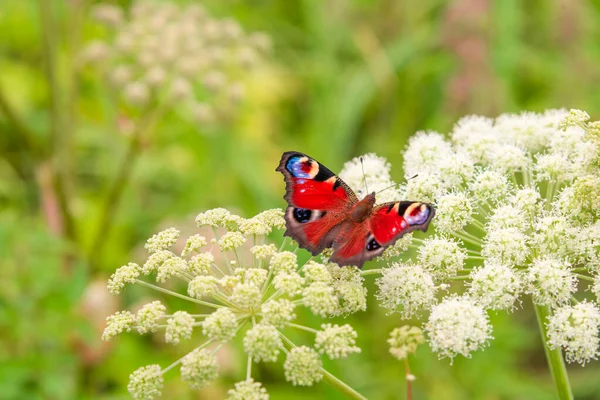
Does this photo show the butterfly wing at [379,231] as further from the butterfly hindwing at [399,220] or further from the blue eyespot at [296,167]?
the blue eyespot at [296,167]

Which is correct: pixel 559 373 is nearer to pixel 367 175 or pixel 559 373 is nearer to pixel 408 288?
pixel 408 288

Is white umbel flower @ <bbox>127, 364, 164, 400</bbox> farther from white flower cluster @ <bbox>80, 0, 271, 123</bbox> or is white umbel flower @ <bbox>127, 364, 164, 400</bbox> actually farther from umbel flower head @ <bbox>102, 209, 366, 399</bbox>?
white flower cluster @ <bbox>80, 0, 271, 123</bbox>

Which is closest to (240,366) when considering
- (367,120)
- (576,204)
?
(576,204)

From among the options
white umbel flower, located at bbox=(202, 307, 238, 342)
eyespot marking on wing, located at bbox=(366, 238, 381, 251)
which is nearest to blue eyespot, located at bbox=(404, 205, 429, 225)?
eyespot marking on wing, located at bbox=(366, 238, 381, 251)

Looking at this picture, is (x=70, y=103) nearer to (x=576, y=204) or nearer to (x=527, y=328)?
(x=576, y=204)

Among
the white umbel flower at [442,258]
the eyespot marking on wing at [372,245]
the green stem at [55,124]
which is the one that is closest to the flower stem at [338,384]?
the eyespot marking on wing at [372,245]
